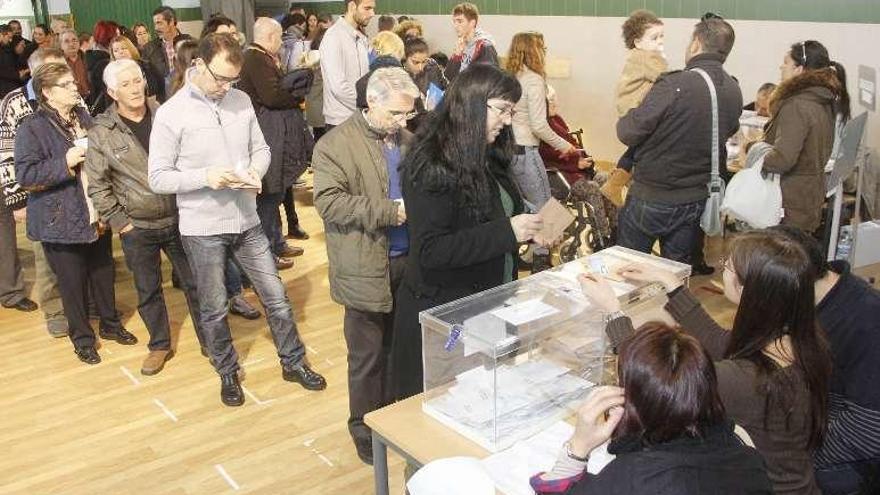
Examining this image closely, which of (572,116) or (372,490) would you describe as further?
(572,116)

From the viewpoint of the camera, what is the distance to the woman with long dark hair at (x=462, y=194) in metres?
2.48

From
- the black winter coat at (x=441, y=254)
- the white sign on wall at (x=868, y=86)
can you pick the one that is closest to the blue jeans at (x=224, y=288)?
the black winter coat at (x=441, y=254)

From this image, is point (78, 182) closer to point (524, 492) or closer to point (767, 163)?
point (524, 492)

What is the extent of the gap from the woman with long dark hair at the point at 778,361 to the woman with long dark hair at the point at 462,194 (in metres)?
0.78

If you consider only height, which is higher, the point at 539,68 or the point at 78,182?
the point at 539,68

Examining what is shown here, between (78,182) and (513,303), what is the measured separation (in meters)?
2.80

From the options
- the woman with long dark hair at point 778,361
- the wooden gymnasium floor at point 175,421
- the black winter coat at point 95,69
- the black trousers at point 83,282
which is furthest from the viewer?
the black winter coat at point 95,69

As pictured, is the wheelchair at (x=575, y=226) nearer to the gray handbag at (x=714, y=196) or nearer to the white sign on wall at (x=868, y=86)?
the gray handbag at (x=714, y=196)

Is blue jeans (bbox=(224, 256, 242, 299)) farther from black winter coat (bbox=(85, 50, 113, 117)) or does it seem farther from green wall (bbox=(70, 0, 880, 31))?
green wall (bbox=(70, 0, 880, 31))

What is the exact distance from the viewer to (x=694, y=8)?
694cm

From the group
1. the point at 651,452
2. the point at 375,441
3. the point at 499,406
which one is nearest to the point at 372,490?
the point at 375,441

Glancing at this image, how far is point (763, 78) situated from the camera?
6520 mm

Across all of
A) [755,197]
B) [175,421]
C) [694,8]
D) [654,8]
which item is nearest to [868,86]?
[755,197]

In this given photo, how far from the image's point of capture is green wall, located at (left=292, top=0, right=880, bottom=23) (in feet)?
19.2
